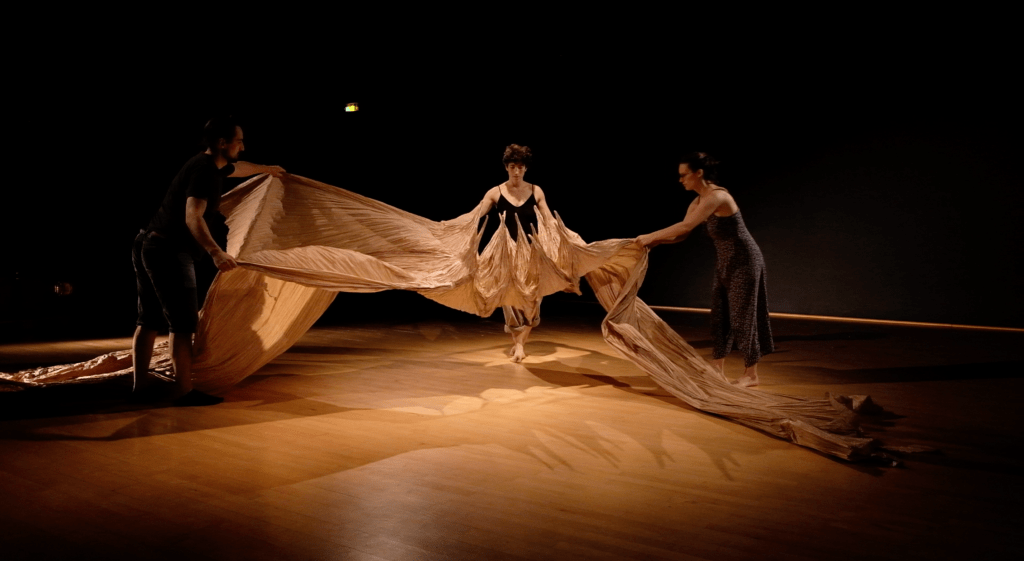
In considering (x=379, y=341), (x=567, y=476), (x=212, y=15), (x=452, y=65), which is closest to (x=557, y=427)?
(x=567, y=476)

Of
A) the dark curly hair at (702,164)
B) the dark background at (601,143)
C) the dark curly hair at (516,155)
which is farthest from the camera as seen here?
the dark background at (601,143)

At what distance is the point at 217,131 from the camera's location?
2.99 metres

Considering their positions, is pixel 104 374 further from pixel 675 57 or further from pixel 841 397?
pixel 675 57

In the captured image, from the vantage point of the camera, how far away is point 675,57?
7270 millimetres

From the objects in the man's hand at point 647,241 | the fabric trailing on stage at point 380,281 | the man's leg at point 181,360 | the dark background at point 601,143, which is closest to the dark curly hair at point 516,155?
the fabric trailing on stage at point 380,281

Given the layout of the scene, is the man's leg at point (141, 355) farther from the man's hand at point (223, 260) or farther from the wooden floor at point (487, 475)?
the man's hand at point (223, 260)

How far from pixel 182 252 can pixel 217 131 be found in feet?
1.75

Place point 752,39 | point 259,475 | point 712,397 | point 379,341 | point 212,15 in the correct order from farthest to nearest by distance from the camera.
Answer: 1. point 752,39
2. point 212,15
3. point 379,341
4. point 712,397
5. point 259,475

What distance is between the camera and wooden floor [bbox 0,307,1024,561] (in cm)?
163

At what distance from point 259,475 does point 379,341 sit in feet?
10.5

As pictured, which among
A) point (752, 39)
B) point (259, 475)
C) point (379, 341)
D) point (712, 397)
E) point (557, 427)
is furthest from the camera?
point (752, 39)

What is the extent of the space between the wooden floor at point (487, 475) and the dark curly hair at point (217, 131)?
3.73 ft

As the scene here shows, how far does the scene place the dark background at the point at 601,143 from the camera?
5945 mm

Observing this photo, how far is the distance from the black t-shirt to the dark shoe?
24.8 inches
